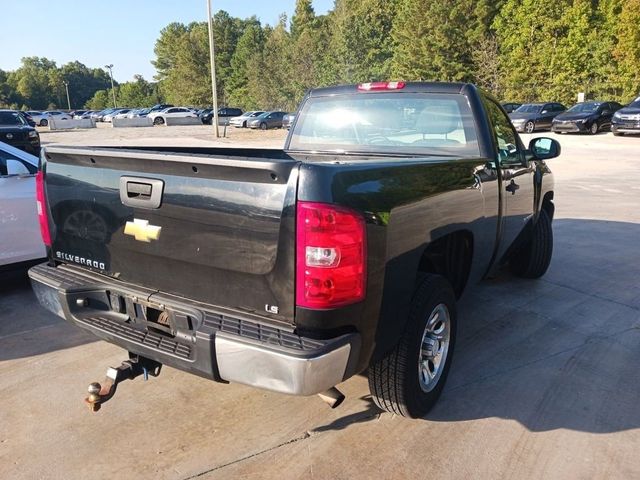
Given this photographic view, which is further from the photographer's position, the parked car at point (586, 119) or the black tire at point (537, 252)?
the parked car at point (586, 119)

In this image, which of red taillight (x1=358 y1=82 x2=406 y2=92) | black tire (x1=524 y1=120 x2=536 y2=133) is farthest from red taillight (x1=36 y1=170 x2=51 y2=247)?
black tire (x1=524 y1=120 x2=536 y2=133)

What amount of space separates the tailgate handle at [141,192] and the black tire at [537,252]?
391 cm

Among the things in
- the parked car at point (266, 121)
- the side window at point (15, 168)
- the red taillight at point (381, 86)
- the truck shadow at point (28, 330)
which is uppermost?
the red taillight at point (381, 86)

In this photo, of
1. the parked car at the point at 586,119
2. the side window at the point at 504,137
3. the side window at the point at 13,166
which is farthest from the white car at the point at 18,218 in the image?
the parked car at the point at 586,119

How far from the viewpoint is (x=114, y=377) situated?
270 centimetres

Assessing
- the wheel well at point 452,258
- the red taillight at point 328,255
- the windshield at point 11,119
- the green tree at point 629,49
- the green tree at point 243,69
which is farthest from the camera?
the green tree at point 243,69

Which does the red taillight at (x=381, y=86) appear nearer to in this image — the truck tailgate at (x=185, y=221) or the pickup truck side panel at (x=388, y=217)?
the pickup truck side panel at (x=388, y=217)

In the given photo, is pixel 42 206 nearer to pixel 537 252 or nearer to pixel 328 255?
pixel 328 255

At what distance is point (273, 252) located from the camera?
88.8 inches

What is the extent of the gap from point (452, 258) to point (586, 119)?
27.2 metres

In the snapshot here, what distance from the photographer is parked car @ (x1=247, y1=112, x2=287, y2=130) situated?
4484 centimetres

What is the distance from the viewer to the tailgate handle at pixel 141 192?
102 inches

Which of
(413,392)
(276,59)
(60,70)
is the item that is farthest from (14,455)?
(60,70)

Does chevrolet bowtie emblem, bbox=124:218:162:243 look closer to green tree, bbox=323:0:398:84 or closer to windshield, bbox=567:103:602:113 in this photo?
windshield, bbox=567:103:602:113
